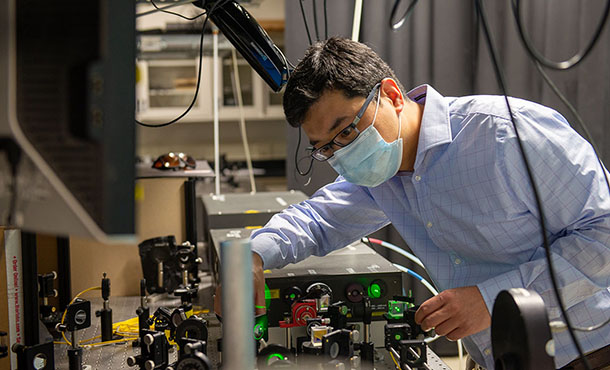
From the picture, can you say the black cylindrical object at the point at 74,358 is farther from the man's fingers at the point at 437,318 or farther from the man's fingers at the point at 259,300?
the man's fingers at the point at 437,318

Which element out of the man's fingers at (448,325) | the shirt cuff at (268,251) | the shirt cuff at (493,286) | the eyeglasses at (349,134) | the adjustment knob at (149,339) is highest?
the eyeglasses at (349,134)

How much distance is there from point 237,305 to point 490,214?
2.71ft

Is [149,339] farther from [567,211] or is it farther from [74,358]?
[567,211]

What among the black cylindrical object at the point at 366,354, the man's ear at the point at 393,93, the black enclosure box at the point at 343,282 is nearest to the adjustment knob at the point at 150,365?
the black enclosure box at the point at 343,282

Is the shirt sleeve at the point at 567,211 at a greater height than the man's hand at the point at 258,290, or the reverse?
the shirt sleeve at the point at 567,211

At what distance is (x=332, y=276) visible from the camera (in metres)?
1.43

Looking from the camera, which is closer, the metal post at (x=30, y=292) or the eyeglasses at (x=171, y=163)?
the metal post at (x=30, y=292)

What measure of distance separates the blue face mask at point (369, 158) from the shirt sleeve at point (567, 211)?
29 cm

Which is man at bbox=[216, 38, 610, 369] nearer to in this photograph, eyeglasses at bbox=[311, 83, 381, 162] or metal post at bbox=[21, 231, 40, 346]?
eyeglasses at bbox=[311, 83, 381, 162]

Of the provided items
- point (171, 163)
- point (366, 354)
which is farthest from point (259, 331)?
point (171, 163)

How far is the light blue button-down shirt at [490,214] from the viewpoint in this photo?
123 centimetres

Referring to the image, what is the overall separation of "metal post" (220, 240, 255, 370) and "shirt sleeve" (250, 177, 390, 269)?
2.76ft

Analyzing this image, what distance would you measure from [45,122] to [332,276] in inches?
35.0

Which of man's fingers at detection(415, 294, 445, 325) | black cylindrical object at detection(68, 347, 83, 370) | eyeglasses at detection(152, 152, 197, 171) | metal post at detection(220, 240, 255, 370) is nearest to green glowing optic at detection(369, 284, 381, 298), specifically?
man's fingers at detection(415, 294, 445, 325)
